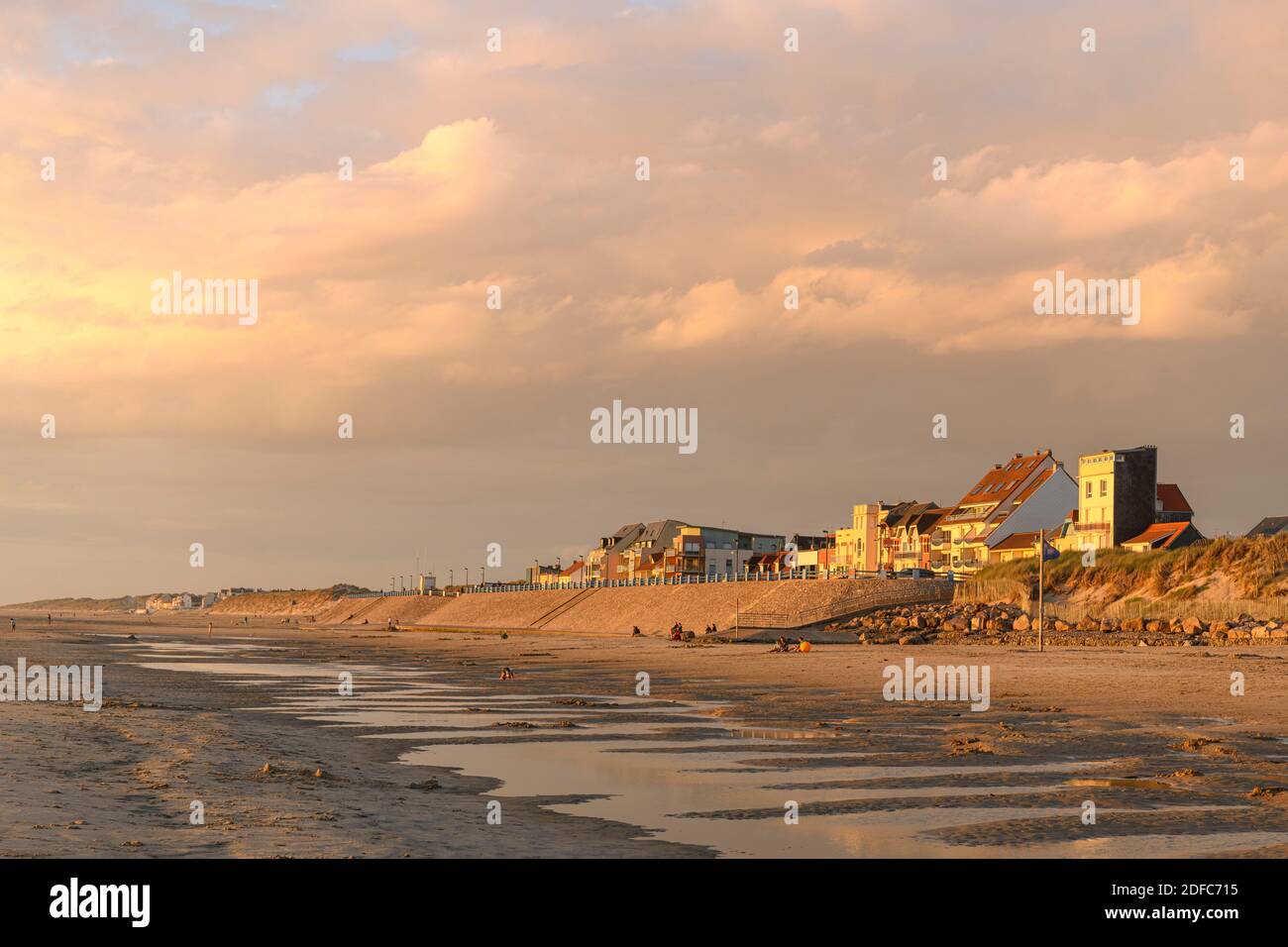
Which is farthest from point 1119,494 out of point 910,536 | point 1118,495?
point 910,536

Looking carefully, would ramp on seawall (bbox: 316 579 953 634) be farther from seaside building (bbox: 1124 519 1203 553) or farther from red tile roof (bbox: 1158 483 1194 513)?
red tile roof (bbox: 1158 483 1194 513)

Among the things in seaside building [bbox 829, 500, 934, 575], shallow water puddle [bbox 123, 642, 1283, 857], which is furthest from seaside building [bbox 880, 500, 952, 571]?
shallow water puddle [bbox 123, 642, 1283, 857]

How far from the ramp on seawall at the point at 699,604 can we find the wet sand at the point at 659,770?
151ft

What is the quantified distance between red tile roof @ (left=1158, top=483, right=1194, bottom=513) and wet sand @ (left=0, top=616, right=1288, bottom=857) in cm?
7875

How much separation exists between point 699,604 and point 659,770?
8584 cm

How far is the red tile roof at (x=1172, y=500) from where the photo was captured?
117500 mm

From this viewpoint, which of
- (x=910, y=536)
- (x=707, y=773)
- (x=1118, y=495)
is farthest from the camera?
(x=910, y=536)

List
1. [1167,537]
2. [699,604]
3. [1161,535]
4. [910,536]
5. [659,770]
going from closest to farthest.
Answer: [659,770], [1167,537], [1161,535], [699,604], [910,536]

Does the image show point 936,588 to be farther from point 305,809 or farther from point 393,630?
point 305,809

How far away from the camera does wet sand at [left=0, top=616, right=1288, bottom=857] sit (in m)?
14.4

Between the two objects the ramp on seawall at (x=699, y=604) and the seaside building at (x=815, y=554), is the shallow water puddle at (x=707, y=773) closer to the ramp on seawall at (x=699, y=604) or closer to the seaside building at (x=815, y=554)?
the ramp on seawall at (x=699, y=604)

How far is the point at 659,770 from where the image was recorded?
2153 cm

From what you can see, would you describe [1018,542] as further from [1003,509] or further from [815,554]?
[815,554]
